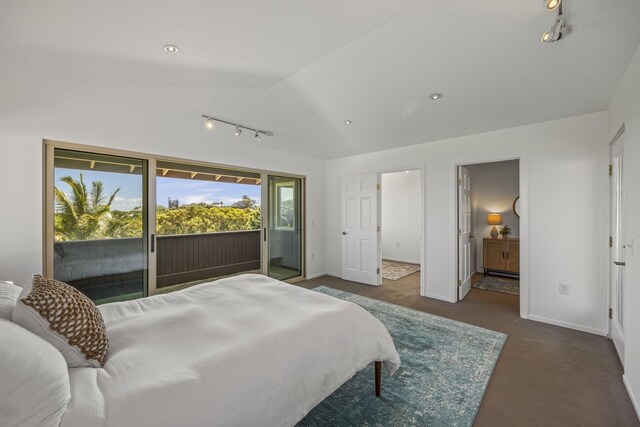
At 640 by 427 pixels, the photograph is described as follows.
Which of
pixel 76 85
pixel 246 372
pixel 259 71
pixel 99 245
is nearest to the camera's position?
pixel 246 372

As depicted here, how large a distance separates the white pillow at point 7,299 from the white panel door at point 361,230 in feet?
13.9

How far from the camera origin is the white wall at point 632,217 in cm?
182

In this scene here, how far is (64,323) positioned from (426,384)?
89.3 inches

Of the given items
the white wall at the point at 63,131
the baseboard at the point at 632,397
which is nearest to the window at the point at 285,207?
the white wall at the point at 63,131

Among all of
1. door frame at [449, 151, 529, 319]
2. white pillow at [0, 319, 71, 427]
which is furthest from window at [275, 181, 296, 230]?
white pillow at [0, 319, 71, 427]

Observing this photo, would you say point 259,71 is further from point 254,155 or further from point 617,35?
point 617,35

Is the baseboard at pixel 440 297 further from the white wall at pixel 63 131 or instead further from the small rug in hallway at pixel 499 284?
the white wall at pixel 63 131

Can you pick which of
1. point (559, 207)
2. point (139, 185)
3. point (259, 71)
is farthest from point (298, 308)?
point (559, 207)

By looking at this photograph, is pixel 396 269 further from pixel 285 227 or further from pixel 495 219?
pixel 285 227

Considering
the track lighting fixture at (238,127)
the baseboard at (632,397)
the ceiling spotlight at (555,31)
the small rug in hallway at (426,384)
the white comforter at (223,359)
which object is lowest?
the small rug in hallway at (426,384)

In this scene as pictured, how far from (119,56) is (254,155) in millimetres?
2371

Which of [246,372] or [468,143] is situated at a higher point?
[468,143]

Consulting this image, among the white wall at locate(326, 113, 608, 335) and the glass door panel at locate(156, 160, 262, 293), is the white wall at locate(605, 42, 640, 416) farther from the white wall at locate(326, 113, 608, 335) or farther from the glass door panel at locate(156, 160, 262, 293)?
the glass door panel at locate(156, 160, 262, 293)

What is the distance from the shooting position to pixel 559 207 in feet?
10.3
